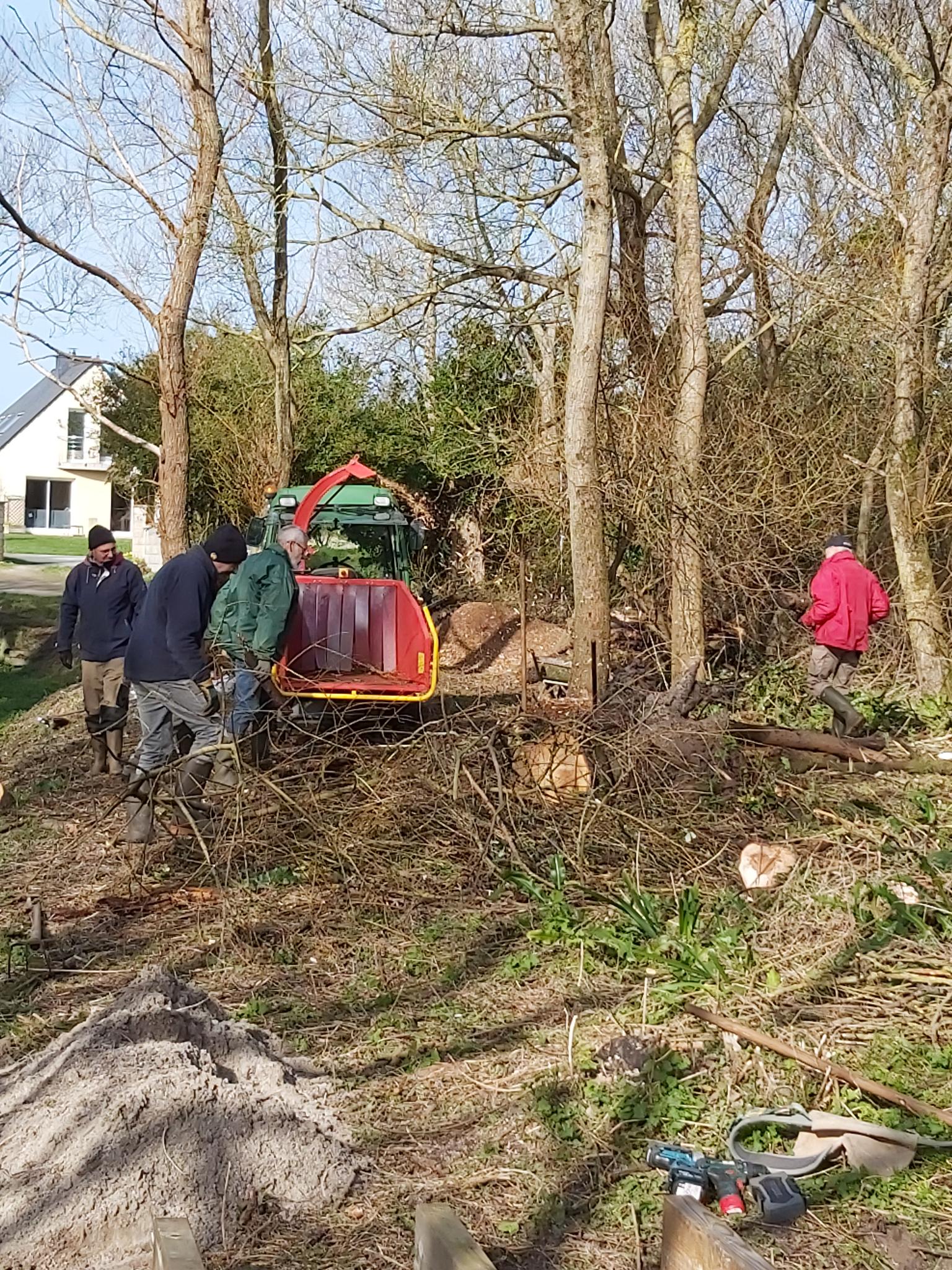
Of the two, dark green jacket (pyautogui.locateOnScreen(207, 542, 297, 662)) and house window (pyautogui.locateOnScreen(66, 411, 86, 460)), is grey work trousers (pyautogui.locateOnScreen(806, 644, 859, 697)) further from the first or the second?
house window (pyautogui.locateOnScreen(66, 411, 86, 460))

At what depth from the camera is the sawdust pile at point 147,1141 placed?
11.8ft

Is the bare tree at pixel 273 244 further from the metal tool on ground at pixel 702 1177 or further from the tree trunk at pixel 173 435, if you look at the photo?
the metal tool on ground at pixel 702 1177

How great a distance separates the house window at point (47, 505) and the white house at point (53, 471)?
2 cm

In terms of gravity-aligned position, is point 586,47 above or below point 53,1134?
above

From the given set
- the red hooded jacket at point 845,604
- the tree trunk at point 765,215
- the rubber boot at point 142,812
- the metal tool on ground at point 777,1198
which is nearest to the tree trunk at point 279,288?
the tree trunk at point 765,215

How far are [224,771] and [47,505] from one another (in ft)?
158

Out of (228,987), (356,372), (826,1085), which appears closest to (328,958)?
(228,987)

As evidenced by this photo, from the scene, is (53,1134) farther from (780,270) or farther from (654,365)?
(780,270)

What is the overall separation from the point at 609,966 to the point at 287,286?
12.9m

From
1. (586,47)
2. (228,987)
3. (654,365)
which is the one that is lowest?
(228,987)

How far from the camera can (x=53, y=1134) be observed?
3.86 metres

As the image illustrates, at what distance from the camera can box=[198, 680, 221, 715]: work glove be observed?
297 inches

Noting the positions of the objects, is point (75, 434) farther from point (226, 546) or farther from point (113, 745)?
point (226, 546)

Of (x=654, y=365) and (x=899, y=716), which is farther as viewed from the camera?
(x=654, y=365)
